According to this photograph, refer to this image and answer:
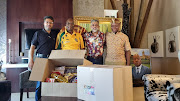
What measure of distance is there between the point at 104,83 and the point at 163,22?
4.48m

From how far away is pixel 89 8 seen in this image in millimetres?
4562

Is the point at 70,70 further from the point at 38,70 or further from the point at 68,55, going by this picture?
the point at 38,70

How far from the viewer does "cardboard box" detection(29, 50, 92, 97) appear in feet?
3.83

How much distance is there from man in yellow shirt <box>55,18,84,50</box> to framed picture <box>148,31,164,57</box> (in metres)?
3.04

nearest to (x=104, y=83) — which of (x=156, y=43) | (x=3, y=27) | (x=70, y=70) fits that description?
(x=70, y=70)

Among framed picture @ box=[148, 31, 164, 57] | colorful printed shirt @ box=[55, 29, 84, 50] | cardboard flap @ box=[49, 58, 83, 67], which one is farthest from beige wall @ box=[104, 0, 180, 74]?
cardboard flap @ box=[49, 58, 83, 67]

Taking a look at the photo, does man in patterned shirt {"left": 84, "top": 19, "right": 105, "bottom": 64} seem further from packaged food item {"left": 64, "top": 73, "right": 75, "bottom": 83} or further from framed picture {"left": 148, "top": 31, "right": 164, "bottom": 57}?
framed picture {"left": 148, "top": 31, "right": 164, "bottom": 57}

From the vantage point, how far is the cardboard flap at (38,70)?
121 cm

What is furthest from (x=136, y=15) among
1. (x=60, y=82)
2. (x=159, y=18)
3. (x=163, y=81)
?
(x=60, y=82)

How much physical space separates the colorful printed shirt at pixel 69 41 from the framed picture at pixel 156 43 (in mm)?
3039

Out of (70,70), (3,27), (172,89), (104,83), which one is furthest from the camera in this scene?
(3,27)

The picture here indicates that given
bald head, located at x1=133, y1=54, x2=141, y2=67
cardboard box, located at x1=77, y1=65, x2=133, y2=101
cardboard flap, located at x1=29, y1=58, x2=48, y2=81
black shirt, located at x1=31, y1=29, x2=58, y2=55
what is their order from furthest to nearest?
bald head, located at x1=133, y1=54, x2=141, y2=67 < black shirt, located at x1=31, y1=29, x2=58, y2=55 < cardboard flap, located at x1=29, y1=58, x2=48, y2=81 < cardboard box, located at x1=77, y1=65, x2=133, y2=101

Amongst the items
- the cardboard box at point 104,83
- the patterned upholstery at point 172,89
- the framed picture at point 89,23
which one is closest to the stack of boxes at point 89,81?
the cardboard box at point 104,83

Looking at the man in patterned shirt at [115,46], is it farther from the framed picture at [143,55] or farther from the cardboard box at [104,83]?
the cardboard box at [104,83]
